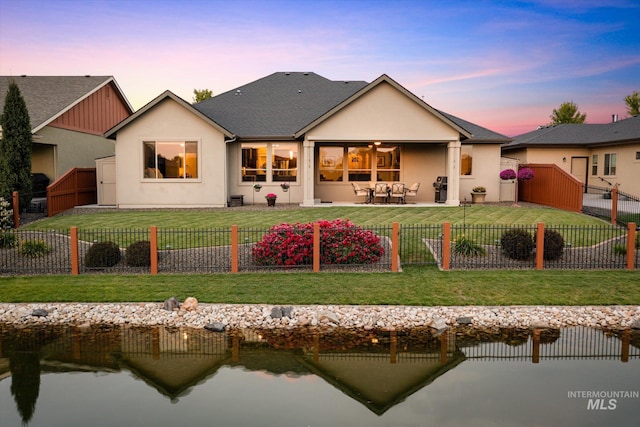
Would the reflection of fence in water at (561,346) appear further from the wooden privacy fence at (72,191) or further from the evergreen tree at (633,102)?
the evergreen tree at (633,102)

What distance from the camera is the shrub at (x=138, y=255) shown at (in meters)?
12.9

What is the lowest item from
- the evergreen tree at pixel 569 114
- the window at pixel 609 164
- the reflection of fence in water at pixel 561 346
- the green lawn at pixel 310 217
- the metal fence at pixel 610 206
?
the reflection of fence in water at pixel 561 346

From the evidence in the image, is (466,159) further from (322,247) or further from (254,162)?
(322,247)

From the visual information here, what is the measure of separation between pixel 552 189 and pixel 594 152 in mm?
9709

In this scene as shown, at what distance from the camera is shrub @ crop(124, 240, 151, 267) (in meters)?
12.9

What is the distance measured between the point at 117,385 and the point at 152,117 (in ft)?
56.0

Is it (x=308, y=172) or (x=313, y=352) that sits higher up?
(x=308, y=172)

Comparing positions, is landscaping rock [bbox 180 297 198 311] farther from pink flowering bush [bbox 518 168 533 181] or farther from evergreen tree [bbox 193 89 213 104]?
evergreen tree [bbox 193 89 213 104]

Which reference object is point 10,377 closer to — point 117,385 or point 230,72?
point 117,385

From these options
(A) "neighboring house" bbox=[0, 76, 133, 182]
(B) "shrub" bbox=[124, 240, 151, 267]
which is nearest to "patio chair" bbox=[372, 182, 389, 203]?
(B) "shrub" bbox=[124, 240, 151, 267]

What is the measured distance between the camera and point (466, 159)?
25.9 m

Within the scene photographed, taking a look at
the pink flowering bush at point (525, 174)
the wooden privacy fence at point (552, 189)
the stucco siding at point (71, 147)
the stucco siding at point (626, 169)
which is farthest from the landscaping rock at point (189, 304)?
the stucco siding at point (626, 169)

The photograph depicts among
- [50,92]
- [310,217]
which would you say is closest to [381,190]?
[310,217]

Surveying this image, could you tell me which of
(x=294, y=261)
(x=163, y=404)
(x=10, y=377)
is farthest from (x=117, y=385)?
(x=294, y=261)
